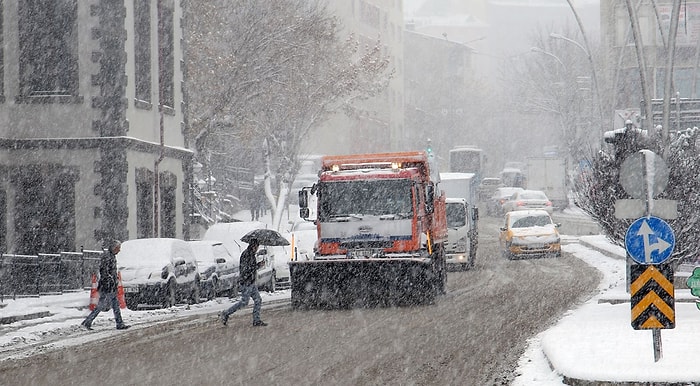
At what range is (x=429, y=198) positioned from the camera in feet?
84.4

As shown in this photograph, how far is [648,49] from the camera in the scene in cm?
7956

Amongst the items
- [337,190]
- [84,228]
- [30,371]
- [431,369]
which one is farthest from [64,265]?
[431,369]

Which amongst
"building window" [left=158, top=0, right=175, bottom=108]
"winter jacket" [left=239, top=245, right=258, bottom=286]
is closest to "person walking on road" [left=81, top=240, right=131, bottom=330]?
"winter jacket" [left=239, top=245, right=258, bottom=286]

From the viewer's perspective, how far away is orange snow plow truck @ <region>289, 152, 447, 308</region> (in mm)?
25422

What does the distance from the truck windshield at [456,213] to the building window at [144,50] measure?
30.8 feet

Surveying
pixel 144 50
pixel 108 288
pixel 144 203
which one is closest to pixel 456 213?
pixel 144 203

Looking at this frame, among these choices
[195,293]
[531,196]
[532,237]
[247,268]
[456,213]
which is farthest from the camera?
[531,196]

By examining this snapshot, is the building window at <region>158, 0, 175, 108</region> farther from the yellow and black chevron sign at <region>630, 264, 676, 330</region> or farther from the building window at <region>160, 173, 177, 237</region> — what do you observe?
the yellow and black chevron sign at <region>630, 264, 676, 330</region>

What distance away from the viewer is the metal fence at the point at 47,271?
99.6 feet

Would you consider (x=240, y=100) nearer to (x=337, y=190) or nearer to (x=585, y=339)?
(x=337, y=190)

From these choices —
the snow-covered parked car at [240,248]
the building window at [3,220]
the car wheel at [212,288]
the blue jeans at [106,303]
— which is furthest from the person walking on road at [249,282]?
the building window at [3,220]

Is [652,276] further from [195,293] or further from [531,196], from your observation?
[531,196]

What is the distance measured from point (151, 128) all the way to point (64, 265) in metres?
5.88

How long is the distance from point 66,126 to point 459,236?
38.2 feet
